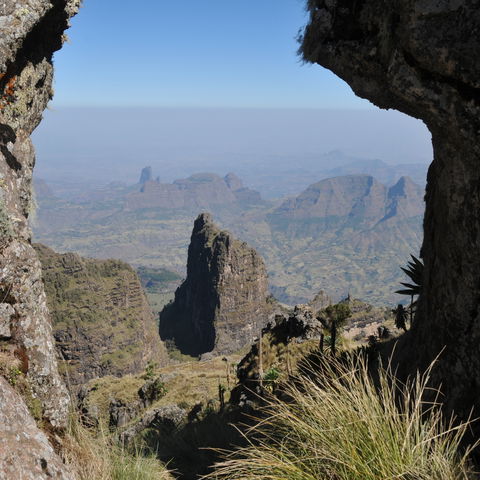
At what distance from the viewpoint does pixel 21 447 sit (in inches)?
203

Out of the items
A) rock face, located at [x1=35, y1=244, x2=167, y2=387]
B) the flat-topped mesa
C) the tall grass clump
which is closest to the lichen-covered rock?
the tall grass clump

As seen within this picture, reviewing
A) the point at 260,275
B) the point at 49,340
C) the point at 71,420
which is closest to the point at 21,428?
the point at 71,420

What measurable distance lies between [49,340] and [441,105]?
752 centimetres

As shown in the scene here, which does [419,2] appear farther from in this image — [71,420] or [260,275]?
[260,275]

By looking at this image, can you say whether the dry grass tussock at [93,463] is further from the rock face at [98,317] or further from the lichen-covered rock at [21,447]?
the rock face at [98,317]

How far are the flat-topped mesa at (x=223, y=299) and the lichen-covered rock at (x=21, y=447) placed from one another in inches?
4769

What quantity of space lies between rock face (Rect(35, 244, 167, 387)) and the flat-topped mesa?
18.0m

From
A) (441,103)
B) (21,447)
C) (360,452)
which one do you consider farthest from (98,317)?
(360,452)

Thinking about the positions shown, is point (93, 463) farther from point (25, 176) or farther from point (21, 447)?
point (25, 176)

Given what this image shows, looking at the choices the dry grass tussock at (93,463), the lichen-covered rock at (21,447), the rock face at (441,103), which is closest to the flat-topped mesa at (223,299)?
the rock face at (441,103)

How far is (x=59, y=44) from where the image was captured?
10.2 meters

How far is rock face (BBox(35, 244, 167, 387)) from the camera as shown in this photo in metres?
96.0

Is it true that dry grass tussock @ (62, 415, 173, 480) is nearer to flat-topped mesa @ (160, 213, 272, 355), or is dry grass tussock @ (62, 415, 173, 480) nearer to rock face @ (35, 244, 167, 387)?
rock face @ (35, 244, 167, 387)

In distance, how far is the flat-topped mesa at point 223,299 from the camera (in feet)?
429
